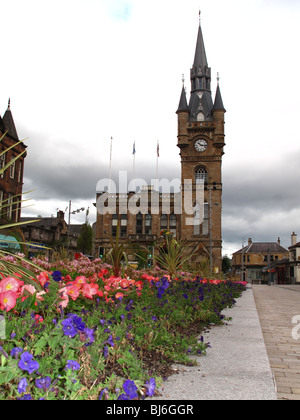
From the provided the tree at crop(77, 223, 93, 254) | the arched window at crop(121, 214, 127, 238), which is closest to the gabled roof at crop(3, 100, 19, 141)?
the arched window at crop(121, 214, 127, 238)

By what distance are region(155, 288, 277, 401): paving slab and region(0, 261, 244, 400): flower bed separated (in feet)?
0.50

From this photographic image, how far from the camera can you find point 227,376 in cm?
310

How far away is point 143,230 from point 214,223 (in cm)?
1085

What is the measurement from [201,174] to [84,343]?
52965 mm

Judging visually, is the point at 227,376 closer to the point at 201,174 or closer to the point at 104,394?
the point at 104,394

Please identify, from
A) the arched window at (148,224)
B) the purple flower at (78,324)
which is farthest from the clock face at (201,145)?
the purple flower at (78,324)

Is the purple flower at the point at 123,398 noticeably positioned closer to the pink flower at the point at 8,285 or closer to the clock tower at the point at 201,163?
the pink flower at the point at 8,285

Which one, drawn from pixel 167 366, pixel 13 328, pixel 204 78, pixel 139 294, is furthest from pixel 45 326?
pixel 204 78

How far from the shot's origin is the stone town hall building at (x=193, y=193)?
53.1 m

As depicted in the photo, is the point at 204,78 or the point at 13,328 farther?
the point at 204,78

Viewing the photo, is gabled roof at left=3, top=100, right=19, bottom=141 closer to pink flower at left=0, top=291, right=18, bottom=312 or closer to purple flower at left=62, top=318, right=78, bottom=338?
pink flower at left=0, top=291, right=18, bottom=312
